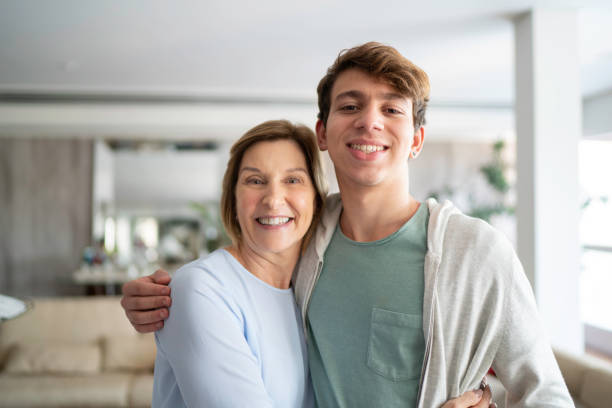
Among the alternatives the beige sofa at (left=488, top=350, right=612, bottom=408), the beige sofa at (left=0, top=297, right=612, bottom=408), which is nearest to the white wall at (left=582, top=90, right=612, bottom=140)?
the beige sofa at (left=488, top=350, right=612, bottom=408)

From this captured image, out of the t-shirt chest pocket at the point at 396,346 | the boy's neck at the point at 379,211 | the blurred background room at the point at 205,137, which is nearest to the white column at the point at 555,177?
the blurred background room at the point at 205,137

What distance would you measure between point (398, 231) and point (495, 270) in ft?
0.80

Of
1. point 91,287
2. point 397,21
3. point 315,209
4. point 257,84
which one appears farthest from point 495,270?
point 91,287

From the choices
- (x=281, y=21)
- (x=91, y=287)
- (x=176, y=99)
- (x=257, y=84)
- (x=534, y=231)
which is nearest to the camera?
(x=534, y=231)

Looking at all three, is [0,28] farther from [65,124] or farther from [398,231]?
[398,231]

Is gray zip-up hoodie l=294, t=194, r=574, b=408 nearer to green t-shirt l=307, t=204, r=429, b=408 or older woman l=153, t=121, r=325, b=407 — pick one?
green t-shirt l=307, t=204, r=429, b=408

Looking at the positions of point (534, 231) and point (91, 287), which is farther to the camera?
point (91, 287)

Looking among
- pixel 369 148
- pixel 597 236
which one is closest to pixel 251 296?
pixel 369 148

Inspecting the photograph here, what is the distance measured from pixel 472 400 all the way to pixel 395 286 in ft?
0.95

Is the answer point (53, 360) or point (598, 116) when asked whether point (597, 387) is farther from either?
point (53, 360)

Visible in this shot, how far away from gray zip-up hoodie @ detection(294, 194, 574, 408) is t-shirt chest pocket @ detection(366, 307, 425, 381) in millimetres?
31

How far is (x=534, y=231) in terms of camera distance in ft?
10.1

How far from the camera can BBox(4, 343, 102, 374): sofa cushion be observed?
328cm

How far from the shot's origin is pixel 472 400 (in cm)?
100
